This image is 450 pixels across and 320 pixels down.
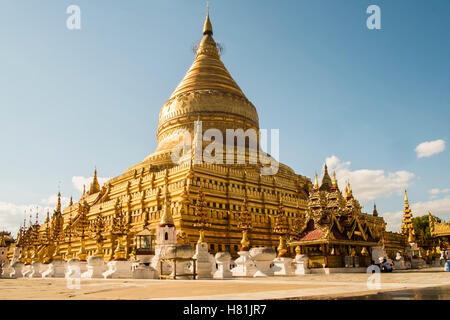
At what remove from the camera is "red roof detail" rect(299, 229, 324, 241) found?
2670 centimetres

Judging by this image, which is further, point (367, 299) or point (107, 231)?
point (107, 231)

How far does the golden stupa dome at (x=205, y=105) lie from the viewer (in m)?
57.3

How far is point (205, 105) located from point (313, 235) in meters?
34.7

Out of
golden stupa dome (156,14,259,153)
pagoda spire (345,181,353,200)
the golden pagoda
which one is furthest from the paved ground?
golden stupa dome (156,14,259,153)

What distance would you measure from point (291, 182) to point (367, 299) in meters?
44.9

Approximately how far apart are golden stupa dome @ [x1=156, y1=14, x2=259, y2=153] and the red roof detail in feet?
101

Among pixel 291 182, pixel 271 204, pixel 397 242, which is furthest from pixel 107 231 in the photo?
pixel 397 242

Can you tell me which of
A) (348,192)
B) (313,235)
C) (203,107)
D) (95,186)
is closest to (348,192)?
(348,192)

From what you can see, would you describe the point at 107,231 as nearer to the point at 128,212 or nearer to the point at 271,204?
the point at 128,212

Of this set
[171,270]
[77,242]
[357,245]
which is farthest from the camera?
[77,242]

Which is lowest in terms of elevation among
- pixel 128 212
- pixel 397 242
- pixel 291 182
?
pixel 397 242

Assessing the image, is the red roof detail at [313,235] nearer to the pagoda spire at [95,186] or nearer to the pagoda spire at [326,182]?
the pagoda spire at [326,182]

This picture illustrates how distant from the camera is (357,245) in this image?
28.2 metres

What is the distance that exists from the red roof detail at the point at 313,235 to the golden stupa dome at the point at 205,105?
30.9 m
